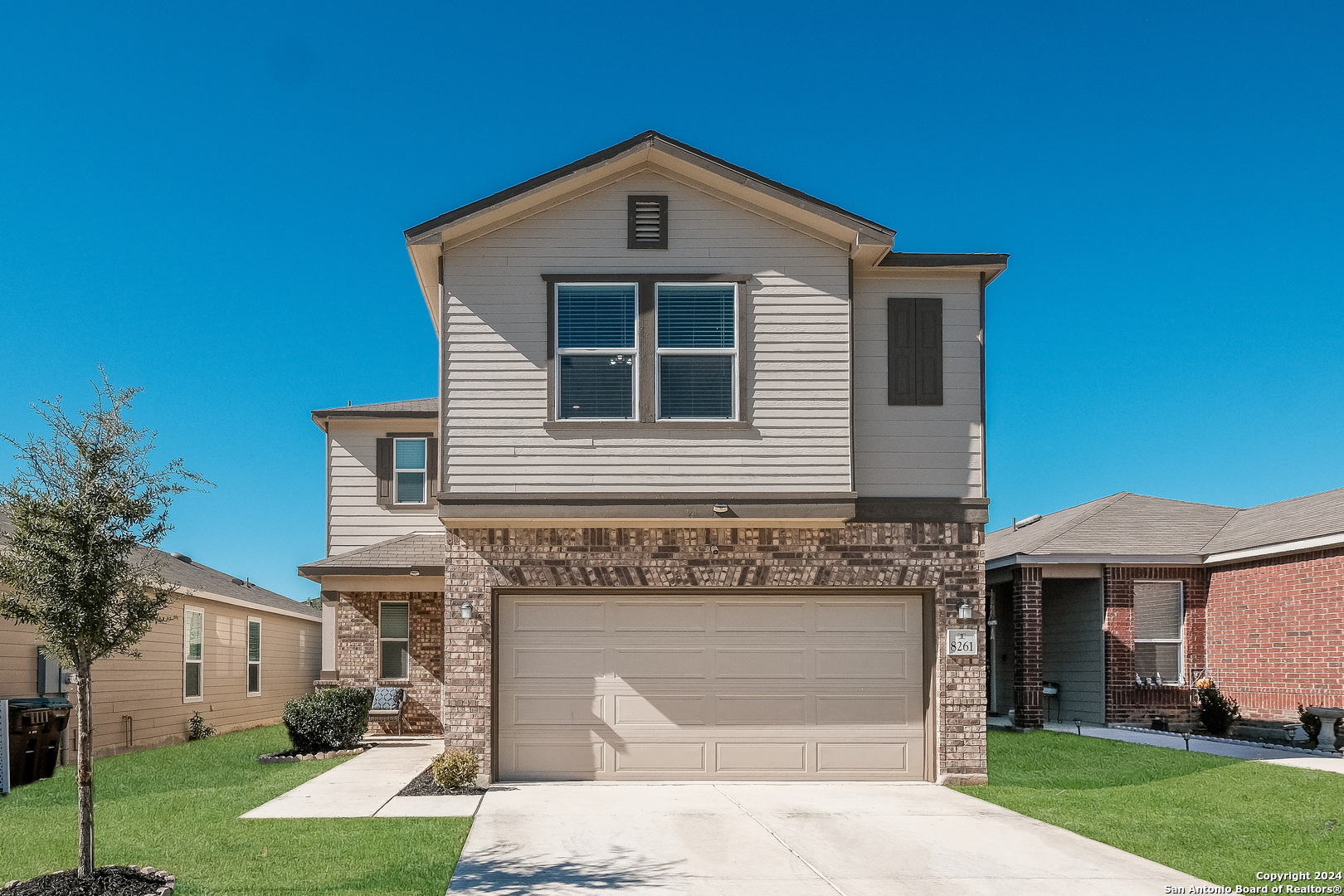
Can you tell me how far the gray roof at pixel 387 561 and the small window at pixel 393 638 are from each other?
3.07 feet

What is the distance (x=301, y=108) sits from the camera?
1906cm

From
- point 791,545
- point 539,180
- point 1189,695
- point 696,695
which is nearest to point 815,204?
point 539,180

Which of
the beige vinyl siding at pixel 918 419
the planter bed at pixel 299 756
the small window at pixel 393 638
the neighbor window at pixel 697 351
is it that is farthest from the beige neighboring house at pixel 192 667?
the beige vinyl siding at pixel 918 419

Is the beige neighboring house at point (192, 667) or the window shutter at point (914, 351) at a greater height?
the window shutter at point (914, 351)

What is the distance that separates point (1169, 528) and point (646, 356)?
1230cm

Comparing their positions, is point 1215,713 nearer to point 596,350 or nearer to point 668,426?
point 668,426

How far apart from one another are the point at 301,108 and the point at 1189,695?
1794 cm

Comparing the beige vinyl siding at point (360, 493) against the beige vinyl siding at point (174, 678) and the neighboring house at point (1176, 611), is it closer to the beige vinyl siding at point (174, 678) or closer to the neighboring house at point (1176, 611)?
the beige vinyl siding at point (174, 678)

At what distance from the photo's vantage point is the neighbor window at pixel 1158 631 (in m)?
17.8

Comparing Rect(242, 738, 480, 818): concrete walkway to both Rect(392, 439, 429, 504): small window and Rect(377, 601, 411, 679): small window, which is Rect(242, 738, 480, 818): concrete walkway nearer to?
Rect(377, 601, 411, 679): small window

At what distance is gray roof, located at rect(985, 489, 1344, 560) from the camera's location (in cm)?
1670

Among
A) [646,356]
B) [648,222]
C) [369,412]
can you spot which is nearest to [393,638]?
[369,412]

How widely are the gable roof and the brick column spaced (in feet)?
29.9

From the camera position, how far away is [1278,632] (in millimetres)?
16078
